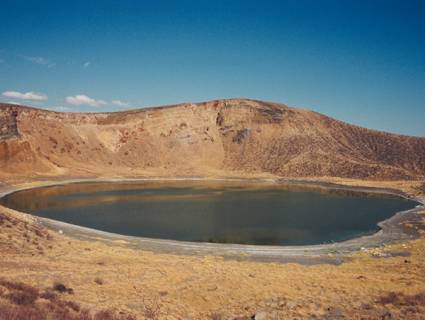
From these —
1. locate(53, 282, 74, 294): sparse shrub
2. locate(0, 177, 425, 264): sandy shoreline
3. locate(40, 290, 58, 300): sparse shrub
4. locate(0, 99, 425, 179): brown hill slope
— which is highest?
locate(0, 99, 425, 179): brown hill slope

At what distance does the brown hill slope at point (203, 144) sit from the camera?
101m

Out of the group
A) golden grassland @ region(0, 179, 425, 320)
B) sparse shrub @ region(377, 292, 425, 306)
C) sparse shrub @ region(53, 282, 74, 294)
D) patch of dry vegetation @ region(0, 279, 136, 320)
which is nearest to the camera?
patch of dry vegetation @ region(0, 279, 136, 320)

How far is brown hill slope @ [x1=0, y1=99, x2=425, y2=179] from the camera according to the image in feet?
330

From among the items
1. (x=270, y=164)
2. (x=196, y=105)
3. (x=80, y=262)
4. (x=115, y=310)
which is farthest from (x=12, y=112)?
(x=115, y=310)

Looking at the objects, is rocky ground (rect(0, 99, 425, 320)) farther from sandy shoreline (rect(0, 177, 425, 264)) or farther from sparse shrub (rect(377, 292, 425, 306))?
sandy shoreline (rect(0, 177, 425, 264))

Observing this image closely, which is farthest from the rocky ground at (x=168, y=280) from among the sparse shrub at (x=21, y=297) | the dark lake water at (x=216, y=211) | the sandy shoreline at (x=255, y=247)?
the dark lake water at (x=216, y=211)

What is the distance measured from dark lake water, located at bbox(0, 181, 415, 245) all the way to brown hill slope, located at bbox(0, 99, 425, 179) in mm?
24553

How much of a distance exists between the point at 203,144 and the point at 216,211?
76334 millimetres

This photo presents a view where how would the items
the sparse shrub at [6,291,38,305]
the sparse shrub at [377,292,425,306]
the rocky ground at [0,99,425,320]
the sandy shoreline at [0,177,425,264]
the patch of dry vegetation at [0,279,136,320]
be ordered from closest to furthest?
the patch of dry vegetation at [0,279,136,320]
the sparse shrub at [6,291,38,305]
the rocky ground at [0,99,425,320]
the sparse shrub at [377,292,425,306]
the sandy shoreline at [0,177,425,264]

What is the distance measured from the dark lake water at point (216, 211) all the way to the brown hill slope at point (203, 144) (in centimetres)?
2455

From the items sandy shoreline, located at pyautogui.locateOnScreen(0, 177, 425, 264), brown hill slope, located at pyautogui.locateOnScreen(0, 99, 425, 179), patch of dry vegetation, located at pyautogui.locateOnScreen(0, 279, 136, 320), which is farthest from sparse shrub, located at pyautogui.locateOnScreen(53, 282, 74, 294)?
brown hill slope, located at pyautogui.locateOnScreen(0, 99, 425, 179)

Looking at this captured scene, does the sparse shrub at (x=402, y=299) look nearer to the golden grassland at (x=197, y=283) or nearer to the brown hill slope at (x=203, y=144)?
the golden grassland at (x=197, y=283)

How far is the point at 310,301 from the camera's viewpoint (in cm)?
1784

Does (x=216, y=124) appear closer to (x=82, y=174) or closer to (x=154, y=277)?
(x=82, y=174)
